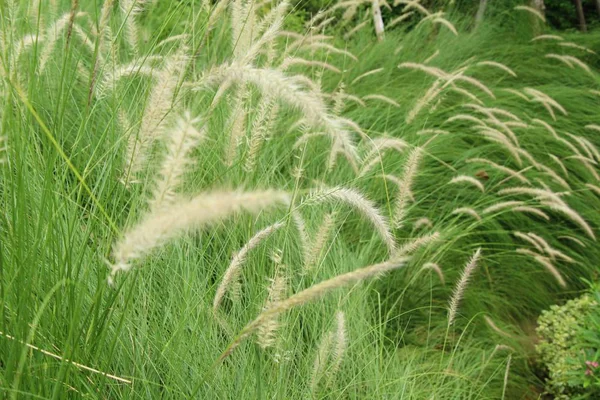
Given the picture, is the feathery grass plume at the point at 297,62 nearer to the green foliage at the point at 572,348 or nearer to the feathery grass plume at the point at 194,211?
the feathery grass plume at the point at 194,211

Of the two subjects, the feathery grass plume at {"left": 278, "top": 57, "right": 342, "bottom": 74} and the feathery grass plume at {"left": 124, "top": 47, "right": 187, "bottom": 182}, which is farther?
the feathery grass plume at {"left": 278, "top": 57, "right": 342, "bottom": 74}

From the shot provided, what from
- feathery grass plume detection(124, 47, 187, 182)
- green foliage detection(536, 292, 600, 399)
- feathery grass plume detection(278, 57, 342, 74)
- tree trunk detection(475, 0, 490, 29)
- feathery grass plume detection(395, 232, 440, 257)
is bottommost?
green foliage detection(536, 292, 600, 399)

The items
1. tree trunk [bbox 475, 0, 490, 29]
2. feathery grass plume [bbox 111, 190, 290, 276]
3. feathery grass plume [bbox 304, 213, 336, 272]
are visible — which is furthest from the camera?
tree trunk [bbox 475, 0, 490, 29]

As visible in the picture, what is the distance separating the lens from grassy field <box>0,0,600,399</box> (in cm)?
146

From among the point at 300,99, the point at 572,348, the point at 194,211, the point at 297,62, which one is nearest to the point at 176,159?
the point at 194,211

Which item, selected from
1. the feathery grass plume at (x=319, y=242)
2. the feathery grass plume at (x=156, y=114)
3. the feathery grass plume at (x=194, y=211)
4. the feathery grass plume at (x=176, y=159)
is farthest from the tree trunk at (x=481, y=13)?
the feathery grass plume at (x=194, y=211)

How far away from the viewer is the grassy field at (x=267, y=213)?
1.46 metres

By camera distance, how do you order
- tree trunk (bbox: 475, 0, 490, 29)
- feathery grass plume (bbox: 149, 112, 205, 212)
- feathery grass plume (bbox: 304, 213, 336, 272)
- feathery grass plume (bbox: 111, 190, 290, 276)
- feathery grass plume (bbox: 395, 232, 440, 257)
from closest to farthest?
feathery grass plume (bbox: 111, 190, 290, 276)
feathery grass plume (bbox: 149, 112, 205, 212)
feathery grass plume (bbox: 395, 232, 440, 257)
feathery grass plume (bbox: 304, 213, 336, 272)
tree trunk (bbox: 475, 0, 490, 29)

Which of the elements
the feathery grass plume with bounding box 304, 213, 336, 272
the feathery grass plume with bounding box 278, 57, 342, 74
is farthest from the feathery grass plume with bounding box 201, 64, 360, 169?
the feathery grass plume with bounding box 278, 57, 342, 74

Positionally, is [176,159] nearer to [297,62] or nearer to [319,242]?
[319,242]

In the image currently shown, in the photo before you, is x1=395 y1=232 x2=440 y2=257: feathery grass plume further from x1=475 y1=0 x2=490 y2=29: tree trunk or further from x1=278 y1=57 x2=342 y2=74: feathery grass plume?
x1=475 y1=0 x2=490 y2=29: tree trunk

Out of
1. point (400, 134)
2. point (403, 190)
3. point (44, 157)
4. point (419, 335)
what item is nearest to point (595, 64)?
point (400, 134)

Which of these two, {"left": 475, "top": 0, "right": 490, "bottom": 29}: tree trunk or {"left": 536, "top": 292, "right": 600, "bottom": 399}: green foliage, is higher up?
{"left": 475, "top": 0, "right": 490, "bottom": 29}: tree trunk

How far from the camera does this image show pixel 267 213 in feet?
7.92
